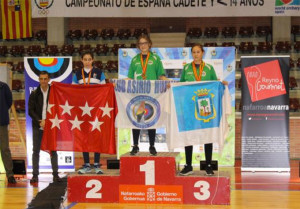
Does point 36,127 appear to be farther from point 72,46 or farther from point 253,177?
point 72,46

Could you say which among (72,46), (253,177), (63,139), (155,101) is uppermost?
(72,46)

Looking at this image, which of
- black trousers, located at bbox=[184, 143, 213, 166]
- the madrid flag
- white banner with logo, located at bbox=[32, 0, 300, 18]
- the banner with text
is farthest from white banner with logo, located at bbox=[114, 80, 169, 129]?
white banner with logo, located at bbox=[32, 0, 300, 18]

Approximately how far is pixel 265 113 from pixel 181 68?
6.16 feet

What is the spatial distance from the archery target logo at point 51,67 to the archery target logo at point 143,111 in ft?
9.37

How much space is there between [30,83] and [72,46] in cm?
742

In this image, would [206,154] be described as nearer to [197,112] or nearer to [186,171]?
[186,171]

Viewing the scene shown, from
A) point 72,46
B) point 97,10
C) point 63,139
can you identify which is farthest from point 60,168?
point 72,46

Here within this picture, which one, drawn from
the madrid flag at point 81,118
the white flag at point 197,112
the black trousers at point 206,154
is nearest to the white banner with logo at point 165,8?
the madrid flag at point 81,118

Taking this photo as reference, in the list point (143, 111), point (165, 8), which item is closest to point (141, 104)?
point (143, 111)

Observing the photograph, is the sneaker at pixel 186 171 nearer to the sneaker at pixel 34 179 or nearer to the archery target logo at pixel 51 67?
the sneaker at pixel 34 179

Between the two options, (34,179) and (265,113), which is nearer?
(34,179)

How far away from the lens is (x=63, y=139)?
23.6 feet

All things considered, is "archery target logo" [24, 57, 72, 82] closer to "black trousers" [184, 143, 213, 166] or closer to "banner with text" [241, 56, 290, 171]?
"banner with text" [241, 56, 290, 171]

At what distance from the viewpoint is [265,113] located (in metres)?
10.0
